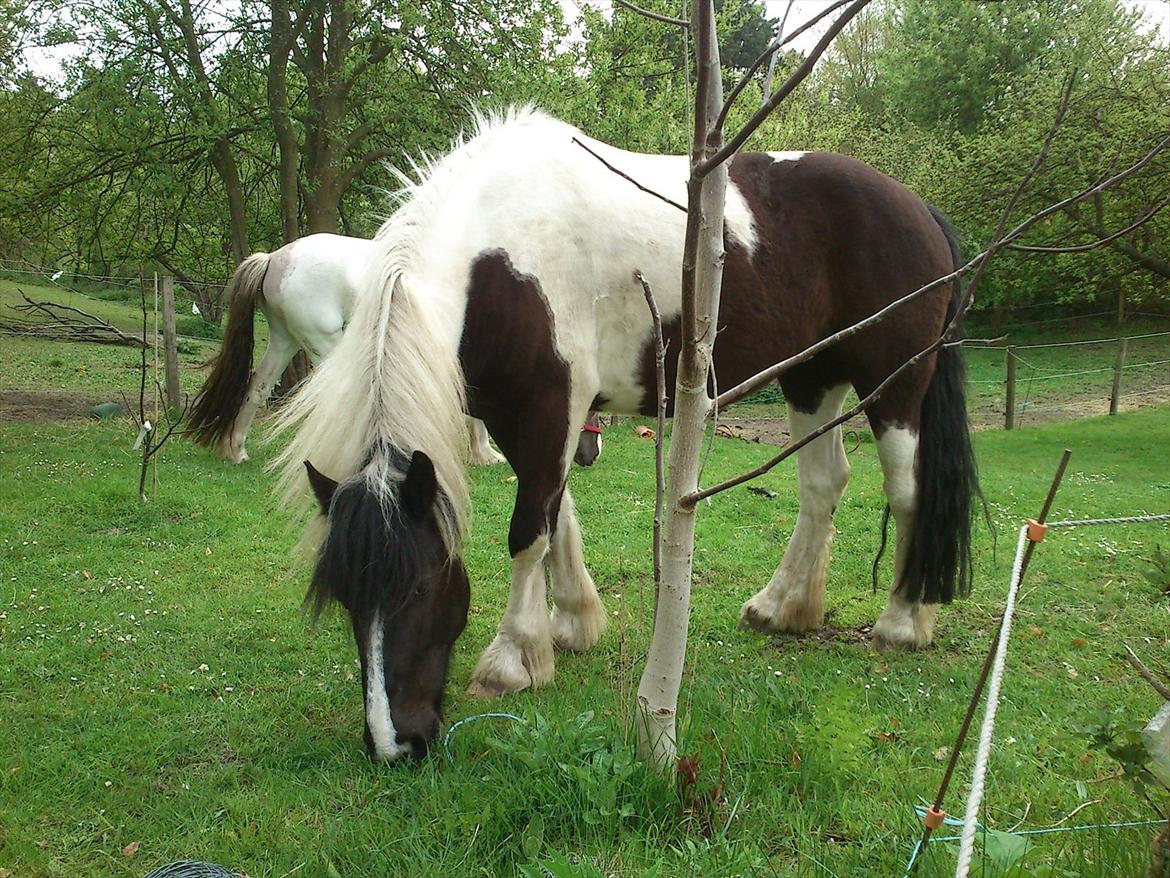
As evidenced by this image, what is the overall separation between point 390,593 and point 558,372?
1.12m

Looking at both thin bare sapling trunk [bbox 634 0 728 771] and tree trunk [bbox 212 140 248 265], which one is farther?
tree trunk [bbox 212 140 248 265]

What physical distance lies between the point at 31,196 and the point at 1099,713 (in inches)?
508

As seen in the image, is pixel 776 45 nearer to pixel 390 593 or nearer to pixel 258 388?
pixel 390 593

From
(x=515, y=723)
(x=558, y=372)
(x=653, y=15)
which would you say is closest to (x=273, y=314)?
(x=558, y=372)

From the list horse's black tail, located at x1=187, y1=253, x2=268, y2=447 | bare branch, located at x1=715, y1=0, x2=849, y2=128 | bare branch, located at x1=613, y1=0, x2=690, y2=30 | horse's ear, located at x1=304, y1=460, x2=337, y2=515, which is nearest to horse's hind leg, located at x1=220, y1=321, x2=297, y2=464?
horse's black tail, located at x1=187, y1=253, x2=268, y2=447

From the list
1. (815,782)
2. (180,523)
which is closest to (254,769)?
(815,782)

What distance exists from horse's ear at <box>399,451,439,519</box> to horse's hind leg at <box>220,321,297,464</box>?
18.8 ft

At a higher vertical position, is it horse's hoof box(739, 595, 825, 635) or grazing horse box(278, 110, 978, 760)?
grazing horse box(278, 110, 978, 760)

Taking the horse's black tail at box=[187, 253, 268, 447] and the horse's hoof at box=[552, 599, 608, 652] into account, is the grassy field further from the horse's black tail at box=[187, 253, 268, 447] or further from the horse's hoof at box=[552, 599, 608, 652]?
the horse's black tail at box=[187, 253, 268, 447]

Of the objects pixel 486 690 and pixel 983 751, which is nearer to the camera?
pixel 983 751

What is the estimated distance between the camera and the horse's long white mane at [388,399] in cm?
264

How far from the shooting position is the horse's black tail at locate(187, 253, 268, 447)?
743 centimetres

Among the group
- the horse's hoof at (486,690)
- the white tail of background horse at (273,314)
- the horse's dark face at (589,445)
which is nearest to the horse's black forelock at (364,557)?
the horse's hoof at (486,690)

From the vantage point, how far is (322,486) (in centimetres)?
258
